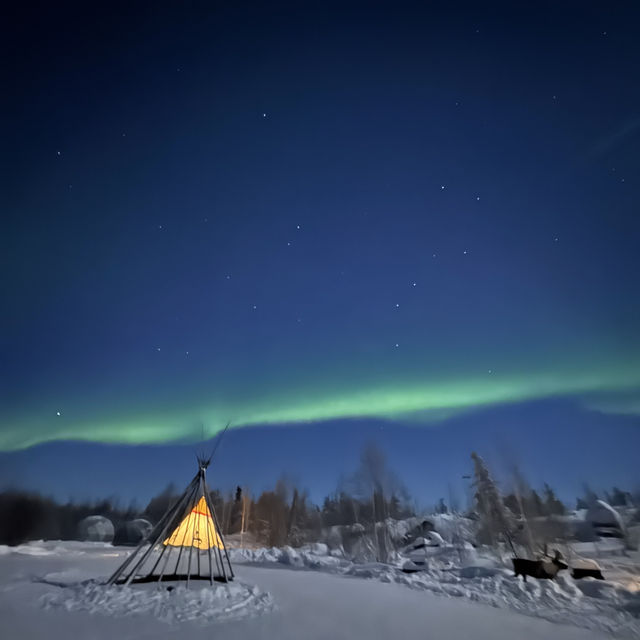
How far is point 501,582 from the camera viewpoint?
1129 cm

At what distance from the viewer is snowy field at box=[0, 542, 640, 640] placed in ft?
19.9

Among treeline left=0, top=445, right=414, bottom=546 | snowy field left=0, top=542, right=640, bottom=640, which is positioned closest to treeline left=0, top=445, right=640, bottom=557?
treeline left=0, top=445, right=414, bottom=546

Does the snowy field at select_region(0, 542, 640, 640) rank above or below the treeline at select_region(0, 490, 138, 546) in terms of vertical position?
below

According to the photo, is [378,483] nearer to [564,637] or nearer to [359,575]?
[359,575]

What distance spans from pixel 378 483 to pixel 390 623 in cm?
2184

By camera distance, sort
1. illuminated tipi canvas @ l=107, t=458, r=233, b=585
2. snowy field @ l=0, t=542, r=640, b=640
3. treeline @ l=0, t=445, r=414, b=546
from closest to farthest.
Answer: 1. snowy field @ l=0, t=542, r=640, b=640
2. illuminated tipi canvas @ l=107, t=458, r=233, b=585
3. treeline @ l=0, t=445, r=414, b=546

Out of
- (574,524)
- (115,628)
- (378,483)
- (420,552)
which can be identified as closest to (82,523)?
(378,483)

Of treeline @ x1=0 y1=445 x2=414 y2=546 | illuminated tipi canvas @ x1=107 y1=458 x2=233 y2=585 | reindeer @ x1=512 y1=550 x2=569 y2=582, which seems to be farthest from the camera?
treeline @ x1=0 y1=445 x2=414 y2=546

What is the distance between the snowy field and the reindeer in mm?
332

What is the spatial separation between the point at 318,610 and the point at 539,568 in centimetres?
849

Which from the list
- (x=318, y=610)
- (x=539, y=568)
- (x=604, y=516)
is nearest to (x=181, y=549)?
(x=318, y=610)

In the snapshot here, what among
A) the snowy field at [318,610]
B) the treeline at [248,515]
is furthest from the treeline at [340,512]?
the snowy field at [318,610]

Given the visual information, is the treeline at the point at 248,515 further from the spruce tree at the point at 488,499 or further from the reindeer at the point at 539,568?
the reindeer at the point at 539,568

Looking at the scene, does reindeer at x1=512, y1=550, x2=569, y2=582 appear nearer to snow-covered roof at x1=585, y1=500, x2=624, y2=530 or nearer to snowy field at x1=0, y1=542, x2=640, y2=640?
snowy field at x1=0, y1=542, x2=640, y2=640
